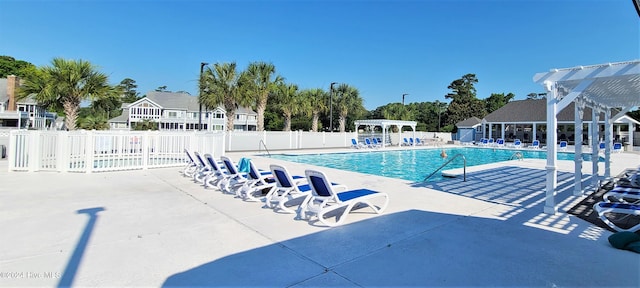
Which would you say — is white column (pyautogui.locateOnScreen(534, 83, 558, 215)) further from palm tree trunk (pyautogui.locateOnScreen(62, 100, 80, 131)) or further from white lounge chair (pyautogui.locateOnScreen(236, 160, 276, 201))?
palm tree trunk (pyautogui.locateOnScreen(62, 100, 80, 131))

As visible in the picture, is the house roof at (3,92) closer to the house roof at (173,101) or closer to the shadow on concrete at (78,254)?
the house roof at (173,101)

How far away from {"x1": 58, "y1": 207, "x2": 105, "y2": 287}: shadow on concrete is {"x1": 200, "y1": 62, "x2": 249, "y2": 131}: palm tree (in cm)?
1569

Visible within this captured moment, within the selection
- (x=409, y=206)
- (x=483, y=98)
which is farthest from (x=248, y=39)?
(x=483, y=98)

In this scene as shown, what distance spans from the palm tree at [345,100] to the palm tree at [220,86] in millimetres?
13947

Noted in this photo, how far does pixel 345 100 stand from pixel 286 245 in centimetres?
2947

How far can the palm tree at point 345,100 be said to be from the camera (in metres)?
32.4

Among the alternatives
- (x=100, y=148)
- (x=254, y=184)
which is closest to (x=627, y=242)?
(x=254, y=184)

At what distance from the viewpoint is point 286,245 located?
3.68 m

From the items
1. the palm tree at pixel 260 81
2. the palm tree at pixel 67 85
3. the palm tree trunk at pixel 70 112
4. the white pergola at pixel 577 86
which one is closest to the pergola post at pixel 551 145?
the white pergola at pixel 577 86

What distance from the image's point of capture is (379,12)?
20.7 meters

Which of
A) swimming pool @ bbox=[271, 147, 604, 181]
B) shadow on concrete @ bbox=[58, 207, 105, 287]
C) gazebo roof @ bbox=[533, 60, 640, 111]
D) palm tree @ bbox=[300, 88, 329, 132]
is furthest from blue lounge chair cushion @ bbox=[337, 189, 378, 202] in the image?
palm tree @ bbox=[300, 88, 329, 132]

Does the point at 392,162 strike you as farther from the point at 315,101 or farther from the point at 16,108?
the point at 16,108

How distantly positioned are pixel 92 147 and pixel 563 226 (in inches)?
464

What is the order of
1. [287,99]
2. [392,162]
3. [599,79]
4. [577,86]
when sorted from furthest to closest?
[287,99] → [392,162] → [577,86] → [599,79]
